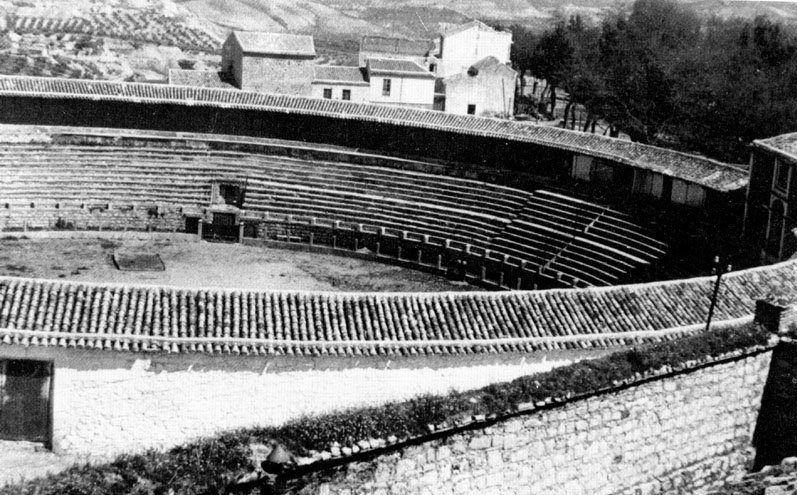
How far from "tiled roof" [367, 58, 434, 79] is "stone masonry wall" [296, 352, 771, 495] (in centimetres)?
4630

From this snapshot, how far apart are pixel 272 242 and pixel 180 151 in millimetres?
6227

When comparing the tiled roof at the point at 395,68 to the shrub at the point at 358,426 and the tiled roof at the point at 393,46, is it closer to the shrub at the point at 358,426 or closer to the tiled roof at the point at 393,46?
the tiled roof at the point at 393,46

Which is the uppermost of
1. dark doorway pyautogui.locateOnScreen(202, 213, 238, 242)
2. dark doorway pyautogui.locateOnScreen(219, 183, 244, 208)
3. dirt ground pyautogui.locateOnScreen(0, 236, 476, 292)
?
dark doorway pyautogui.locateOnScreen(219, 183, 244, 208)

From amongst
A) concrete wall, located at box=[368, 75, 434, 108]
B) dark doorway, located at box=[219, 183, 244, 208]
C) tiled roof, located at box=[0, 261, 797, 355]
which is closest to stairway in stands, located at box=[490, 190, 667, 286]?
tiled roof, located at box=[0, 261, 797, 355]

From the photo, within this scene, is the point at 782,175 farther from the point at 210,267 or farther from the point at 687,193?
the point at 210,267

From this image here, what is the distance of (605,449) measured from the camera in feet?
51.2

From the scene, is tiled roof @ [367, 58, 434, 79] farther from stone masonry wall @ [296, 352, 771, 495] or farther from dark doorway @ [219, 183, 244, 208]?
stone masonry wall @ [296, 352, 771, 495]

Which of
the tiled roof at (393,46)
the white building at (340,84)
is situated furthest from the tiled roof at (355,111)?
the tiled roof at (393,46)

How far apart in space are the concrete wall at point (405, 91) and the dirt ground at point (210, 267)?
1006 inches

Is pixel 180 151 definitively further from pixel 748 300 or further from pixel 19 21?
pixel 19 21

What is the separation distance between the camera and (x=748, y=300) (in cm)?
2303

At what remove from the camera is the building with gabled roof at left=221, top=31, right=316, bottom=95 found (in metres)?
55.9

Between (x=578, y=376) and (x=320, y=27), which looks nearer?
(x=578, y=376)

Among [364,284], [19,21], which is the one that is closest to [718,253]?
[364,284]
